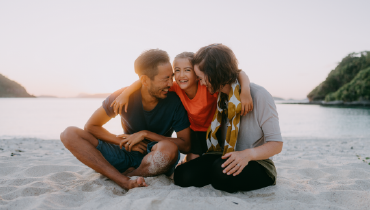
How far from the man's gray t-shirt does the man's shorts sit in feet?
2.87

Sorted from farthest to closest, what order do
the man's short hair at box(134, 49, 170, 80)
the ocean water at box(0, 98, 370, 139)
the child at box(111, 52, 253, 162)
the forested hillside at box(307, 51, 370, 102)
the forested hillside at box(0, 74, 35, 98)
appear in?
the forested hillside at box(0, 74, 35, 98) → the forested hillside at box(307, 51, 370, 102) → the ocean water at box(0, 98, 370, 139) → the man's short hair at box(134, 49, 170, 80) → the child at box(111, 52, 253, 162)

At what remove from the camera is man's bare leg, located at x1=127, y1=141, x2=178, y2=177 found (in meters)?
2.58

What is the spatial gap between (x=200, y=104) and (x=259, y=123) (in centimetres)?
82

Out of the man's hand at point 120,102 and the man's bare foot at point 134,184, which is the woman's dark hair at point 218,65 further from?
the man's bare foot at point 134,184

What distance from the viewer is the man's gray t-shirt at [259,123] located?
2236 mm

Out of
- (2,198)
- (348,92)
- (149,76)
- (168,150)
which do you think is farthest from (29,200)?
(348,92)

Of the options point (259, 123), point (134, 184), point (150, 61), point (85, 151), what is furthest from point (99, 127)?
point (259, 123)

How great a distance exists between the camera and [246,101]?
2270 millimetres

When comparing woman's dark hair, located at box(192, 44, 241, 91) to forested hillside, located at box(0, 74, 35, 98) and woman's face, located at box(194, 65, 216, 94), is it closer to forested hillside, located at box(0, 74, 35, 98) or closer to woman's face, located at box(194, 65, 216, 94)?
woman's face, located at box(194, 65, 216, 94)

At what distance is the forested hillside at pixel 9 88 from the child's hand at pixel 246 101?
88727mm

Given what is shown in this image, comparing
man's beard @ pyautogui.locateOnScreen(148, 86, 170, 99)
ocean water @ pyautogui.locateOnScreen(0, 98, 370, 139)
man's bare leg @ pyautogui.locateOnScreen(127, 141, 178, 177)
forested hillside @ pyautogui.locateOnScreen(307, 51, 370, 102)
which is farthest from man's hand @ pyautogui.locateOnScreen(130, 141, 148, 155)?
forested hillside @ pyautogui.locateOnScreen(307, 51, 370, 102)

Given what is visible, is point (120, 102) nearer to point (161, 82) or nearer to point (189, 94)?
point (161, 82)

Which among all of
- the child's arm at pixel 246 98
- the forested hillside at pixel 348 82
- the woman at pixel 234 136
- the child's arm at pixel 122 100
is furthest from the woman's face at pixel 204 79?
the forested hillside at pixel 348 82

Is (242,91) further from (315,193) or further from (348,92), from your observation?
(348,92)
